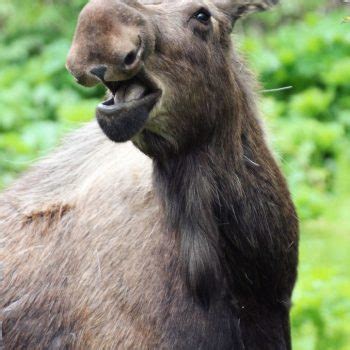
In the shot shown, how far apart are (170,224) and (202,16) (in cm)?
98

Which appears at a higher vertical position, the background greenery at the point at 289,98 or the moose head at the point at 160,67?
the moose head at the point at 160,67

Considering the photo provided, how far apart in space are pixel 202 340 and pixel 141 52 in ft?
4.75

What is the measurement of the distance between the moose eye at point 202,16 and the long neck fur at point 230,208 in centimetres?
40

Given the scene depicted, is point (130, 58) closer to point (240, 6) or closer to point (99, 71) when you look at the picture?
point (99, 71)

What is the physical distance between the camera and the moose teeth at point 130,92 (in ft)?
15.8

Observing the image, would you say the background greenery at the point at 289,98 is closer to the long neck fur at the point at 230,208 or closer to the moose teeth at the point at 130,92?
the long neck fur at the point at 230,208

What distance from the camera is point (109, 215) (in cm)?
559

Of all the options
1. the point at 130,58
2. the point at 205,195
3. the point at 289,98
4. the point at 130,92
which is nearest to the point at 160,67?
the point at 130,92

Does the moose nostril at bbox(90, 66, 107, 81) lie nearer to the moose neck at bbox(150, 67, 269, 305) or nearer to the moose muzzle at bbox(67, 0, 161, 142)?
the moose muzzle at bbox(67, 0, 161, 142)

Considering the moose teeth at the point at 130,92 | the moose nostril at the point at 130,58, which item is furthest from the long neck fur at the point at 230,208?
the moose nostril at the point at 130,58

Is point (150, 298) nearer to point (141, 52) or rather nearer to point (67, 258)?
point (67, 258)

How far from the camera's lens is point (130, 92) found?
191 inches

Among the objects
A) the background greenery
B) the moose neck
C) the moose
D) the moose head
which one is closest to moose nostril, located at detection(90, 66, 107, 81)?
the moose head

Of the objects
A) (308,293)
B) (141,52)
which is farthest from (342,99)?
(141,52)
